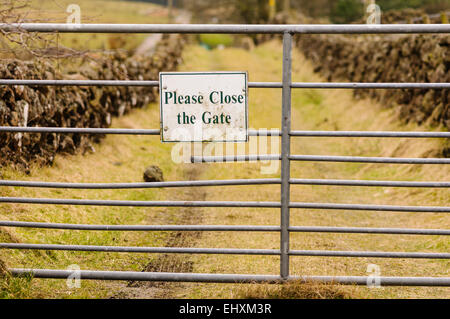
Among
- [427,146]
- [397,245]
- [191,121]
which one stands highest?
[191,121]

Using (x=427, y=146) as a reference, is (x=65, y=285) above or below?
below

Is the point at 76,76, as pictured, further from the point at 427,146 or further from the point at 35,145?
the point at 427,146

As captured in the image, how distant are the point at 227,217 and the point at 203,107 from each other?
325 centimetres

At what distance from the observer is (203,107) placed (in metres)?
4.31

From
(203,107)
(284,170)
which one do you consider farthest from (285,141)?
(203,107)

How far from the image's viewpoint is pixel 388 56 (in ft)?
40.9

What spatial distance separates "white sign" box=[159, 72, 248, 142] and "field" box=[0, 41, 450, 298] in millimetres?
1283

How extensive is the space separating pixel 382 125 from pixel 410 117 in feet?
3.31

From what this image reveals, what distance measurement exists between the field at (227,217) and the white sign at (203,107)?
1283 millimetres

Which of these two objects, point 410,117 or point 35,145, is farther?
point 410,117
